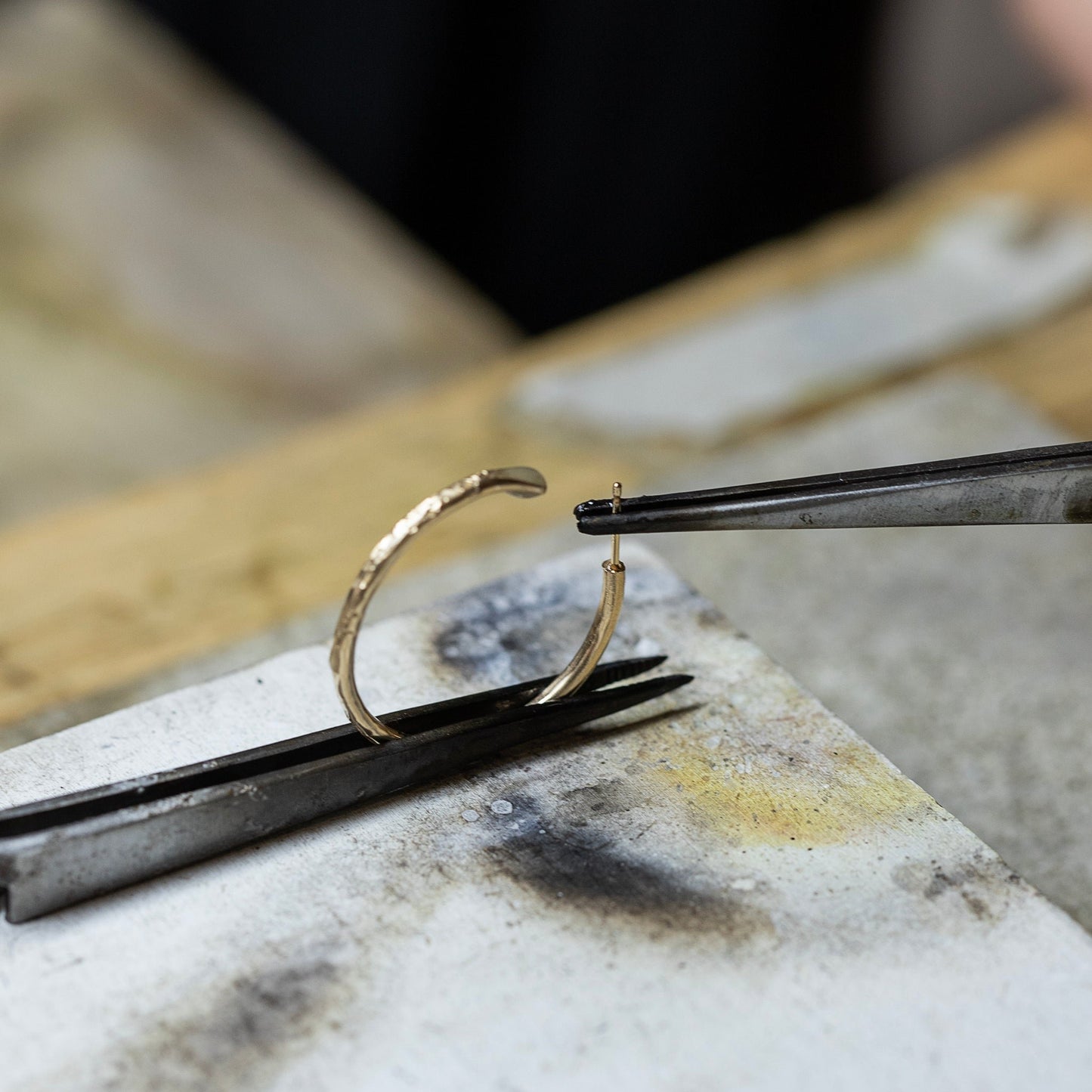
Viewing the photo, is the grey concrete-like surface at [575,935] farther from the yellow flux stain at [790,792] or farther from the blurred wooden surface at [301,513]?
the blurred wooden surface at [301,513]

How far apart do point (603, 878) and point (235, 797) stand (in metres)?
0.17

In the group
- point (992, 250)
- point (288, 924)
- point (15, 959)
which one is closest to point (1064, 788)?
point (288, 924)

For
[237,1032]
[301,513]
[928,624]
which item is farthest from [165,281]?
[237,1032]

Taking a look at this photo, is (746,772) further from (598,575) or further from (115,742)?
(115,742)

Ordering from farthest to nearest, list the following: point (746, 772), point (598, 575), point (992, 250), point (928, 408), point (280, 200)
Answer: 1. point (280, 200)
2. point (992, 250)
3. point (928, 408)
4. point (598, 575)
5. point (746, 772)

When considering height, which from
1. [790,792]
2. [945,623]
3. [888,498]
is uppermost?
[888,498]

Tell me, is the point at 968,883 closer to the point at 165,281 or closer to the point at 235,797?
the point at 235,797

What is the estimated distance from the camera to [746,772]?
0.64 m

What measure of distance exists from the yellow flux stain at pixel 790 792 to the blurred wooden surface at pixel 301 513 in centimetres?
45

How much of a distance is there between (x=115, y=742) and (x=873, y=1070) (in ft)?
1.29

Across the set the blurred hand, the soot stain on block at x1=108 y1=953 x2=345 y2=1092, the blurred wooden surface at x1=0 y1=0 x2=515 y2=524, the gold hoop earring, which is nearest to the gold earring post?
the gold hoop earring

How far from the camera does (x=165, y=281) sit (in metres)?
1.79

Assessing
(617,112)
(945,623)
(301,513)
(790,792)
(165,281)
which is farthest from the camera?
(617,112)

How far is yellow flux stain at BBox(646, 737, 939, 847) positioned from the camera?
61cm
